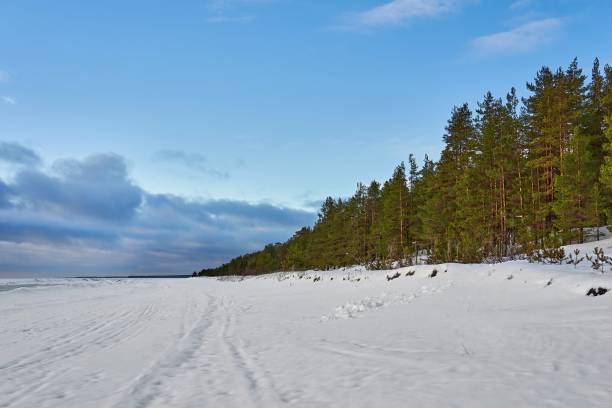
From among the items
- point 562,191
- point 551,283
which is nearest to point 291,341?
point 551,283

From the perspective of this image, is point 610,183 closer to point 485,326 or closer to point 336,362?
point 485,326

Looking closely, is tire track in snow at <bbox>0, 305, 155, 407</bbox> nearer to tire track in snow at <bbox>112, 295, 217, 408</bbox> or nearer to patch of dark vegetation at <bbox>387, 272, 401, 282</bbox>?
tire track in snow at <bbox>112, 295, 217, 408</bbox>

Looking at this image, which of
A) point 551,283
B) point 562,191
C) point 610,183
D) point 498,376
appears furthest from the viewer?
point 562,191

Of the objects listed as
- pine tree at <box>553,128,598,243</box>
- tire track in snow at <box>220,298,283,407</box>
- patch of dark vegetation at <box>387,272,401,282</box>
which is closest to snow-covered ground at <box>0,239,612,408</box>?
tire track in snow at <box>220,298,283,407</box>

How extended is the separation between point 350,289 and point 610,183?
18.2 meters

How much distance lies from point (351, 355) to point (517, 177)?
1629 inches

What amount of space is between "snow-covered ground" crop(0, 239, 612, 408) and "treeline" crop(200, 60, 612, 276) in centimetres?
Answer: 1308

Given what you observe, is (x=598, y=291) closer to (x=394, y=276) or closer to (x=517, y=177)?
(x=394, y=276)

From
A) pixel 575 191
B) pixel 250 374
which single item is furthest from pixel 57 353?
pixel 575 191

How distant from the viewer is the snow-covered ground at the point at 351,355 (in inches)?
161

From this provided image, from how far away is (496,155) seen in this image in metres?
40.8

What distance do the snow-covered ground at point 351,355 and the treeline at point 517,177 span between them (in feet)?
42.9

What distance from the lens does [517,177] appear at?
137ft

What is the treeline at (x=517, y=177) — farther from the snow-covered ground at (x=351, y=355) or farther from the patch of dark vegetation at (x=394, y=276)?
the snow-covered ground at (x=351, y=355)
